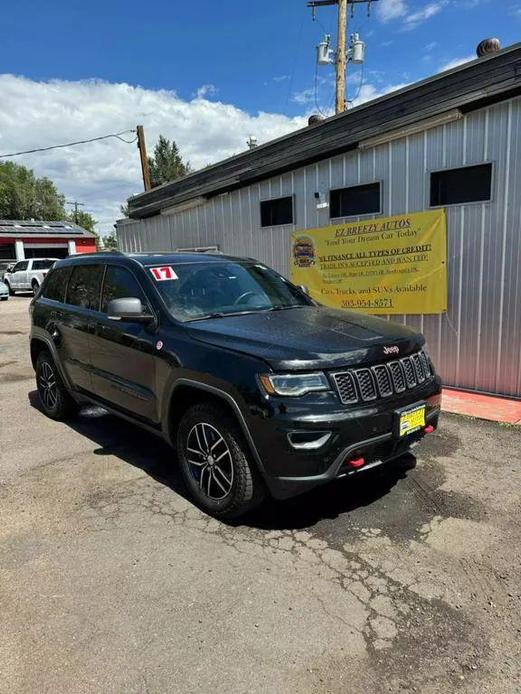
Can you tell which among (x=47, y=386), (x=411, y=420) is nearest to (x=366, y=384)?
(x=411, y=420)

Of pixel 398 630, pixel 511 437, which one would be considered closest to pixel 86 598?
pixel 398 630

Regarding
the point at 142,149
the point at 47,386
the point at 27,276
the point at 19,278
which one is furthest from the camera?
the point at 19,278

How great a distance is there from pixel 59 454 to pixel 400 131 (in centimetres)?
568

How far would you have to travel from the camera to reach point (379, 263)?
23.3 feet

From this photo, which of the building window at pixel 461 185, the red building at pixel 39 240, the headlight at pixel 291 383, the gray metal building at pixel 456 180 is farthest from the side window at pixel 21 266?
the headlight at pixel 291 383

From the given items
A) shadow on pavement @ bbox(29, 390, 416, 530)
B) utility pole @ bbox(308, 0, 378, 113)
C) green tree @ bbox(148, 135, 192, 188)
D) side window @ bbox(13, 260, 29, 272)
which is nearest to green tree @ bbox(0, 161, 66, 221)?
green tree @ bbox(148, 135, 192, 188)

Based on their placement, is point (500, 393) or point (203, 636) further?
point (500, 393)

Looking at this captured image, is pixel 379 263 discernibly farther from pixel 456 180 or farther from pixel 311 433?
pixel 311 433

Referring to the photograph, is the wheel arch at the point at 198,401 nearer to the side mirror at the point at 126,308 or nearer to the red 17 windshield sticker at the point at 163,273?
the side mirror at the point at 126,308

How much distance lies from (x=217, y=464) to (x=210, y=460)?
0.07m

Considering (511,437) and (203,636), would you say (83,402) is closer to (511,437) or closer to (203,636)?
(203,636)

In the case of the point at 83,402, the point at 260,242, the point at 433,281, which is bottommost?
the point at 83,402

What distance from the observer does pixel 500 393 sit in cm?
612

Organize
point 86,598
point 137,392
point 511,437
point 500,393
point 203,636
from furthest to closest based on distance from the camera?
point 500,393
point 511,437
point 137,392
point 86,598
point 203,636
